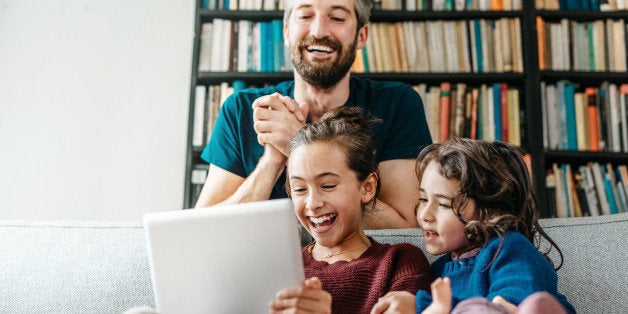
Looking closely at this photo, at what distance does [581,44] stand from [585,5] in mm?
179

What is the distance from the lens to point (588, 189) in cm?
270

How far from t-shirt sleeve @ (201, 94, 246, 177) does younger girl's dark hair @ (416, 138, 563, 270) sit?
2.31 ft

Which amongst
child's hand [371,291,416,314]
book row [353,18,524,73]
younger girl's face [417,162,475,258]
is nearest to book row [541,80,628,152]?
book row [353,18,524,73]

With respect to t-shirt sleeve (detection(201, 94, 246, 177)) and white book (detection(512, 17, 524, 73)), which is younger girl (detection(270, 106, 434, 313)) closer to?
t-shirt sleeve (detection(201, 94, 246, 177))

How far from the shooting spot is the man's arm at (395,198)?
64.5 inches

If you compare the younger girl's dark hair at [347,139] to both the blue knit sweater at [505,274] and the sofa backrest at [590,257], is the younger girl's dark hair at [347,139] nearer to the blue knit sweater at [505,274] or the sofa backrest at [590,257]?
the sofa backrest at [590,257]

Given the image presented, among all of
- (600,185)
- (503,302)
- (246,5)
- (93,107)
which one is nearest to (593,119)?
(600,185)

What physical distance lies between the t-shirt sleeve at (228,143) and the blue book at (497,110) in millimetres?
1275

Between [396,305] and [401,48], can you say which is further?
[401,48]

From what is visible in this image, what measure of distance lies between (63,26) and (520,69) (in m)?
2.14

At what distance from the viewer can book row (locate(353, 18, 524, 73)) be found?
8.92 ft

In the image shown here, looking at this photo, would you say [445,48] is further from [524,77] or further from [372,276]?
[372,276]

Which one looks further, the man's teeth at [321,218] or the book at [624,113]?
the book at [624,113]

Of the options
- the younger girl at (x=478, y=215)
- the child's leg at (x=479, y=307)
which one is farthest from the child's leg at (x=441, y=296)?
the younger girl at (x=478, y=215)
